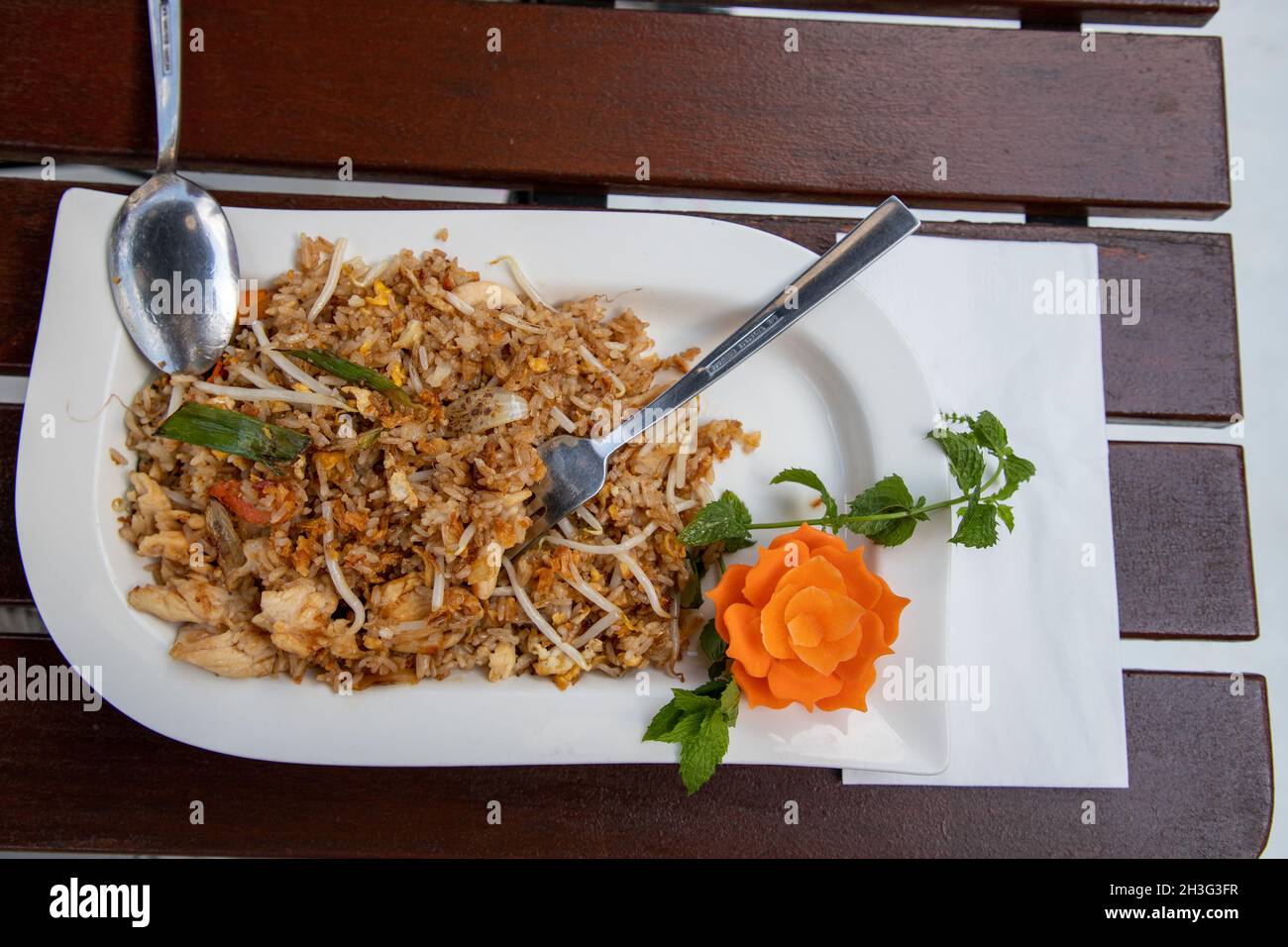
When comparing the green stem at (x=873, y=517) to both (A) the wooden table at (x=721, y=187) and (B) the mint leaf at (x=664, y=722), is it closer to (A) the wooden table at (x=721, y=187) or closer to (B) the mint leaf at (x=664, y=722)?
(B) the mint leaf at (x=664, y=722)

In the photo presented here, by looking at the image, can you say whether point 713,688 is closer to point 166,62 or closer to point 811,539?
point 811,539

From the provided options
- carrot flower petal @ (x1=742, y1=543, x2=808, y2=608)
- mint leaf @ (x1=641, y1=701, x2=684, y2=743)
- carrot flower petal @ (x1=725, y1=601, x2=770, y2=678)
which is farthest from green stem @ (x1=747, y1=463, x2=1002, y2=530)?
mint leaf @ (x1=641, y1=701, x2=684, y2=743)

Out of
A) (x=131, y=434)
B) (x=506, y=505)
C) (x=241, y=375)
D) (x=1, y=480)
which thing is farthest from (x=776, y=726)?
(x=1, y=480)

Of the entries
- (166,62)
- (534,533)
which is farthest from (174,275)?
(534,533)

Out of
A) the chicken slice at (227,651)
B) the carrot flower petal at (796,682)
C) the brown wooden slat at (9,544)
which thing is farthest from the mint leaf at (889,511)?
the brown wooden slat at (9,544)

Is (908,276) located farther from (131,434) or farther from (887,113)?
(131,434)
